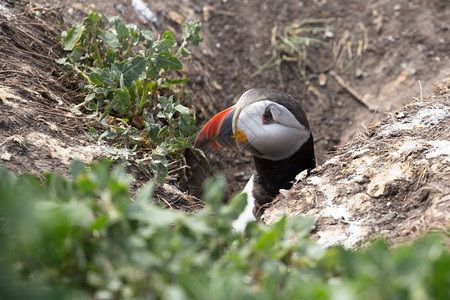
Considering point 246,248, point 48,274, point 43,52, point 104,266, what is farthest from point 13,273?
point 43,52

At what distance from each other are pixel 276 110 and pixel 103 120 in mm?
1277

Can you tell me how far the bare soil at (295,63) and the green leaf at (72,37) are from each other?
151 millimetres

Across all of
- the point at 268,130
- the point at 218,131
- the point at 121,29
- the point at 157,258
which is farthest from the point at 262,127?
the point at 157,258

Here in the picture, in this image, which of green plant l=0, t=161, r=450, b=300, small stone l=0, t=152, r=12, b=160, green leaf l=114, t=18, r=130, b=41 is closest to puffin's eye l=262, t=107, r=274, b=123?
green leaf l=114, t=18, r=130, b=41

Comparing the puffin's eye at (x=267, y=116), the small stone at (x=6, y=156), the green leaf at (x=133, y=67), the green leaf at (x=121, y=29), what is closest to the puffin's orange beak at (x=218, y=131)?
the puffin's eye at (x=267, y=116)

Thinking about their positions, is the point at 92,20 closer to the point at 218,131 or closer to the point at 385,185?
the point at 218,131

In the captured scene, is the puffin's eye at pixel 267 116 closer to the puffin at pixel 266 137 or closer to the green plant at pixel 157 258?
the puffin at pixel 266 137

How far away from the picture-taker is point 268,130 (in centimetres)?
375

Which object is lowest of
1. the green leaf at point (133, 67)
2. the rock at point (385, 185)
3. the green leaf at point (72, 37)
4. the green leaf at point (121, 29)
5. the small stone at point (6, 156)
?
the rock at point (385, 185)

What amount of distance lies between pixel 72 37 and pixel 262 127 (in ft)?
5.60

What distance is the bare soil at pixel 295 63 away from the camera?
441 cm

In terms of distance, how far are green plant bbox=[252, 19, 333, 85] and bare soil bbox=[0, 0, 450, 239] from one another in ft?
0.22

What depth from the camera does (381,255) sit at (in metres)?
1.38

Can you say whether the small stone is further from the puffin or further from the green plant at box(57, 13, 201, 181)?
the puffin
